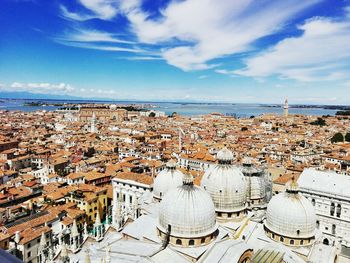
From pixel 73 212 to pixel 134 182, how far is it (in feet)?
19.8

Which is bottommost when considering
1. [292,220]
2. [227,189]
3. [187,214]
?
[292,220]

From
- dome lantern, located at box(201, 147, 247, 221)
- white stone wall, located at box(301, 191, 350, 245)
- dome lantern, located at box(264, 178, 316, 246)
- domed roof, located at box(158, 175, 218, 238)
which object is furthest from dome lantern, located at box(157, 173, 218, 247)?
white stone wall, located at box(301, 191, 350, 245)

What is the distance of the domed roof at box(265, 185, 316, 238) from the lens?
15.1 meters

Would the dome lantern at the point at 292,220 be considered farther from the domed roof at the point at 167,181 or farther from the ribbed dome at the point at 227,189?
the domed roof at the point at 167,181

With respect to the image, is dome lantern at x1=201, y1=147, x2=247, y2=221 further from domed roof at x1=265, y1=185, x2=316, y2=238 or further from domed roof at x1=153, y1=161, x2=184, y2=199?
domed roof at x1=153, y1=161, x2=184, y2=199

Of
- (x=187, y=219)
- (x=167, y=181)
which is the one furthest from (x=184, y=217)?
(x=167, y=181)

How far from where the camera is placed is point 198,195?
14352mm

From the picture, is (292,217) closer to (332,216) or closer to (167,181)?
(167,181)

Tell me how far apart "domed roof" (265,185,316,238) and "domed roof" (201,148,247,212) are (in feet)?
6.47

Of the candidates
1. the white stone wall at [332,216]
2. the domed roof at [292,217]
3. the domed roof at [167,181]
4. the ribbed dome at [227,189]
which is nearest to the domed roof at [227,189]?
the ribbed dome at [227,189]

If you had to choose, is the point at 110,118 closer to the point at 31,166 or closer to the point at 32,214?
the point at 31,166

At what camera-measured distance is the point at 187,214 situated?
13.8m

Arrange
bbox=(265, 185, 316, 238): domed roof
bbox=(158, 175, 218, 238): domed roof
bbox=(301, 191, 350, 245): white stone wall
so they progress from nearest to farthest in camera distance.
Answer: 1. bbox=(158, 175, 218, 238): domed roof
2. bbox=(265, 185, 316, 238): domed roof
3. bbox=(301, 191, 350, 245): white stone wall

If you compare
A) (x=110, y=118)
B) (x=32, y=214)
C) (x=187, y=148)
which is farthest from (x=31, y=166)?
(x=110, y=118)
